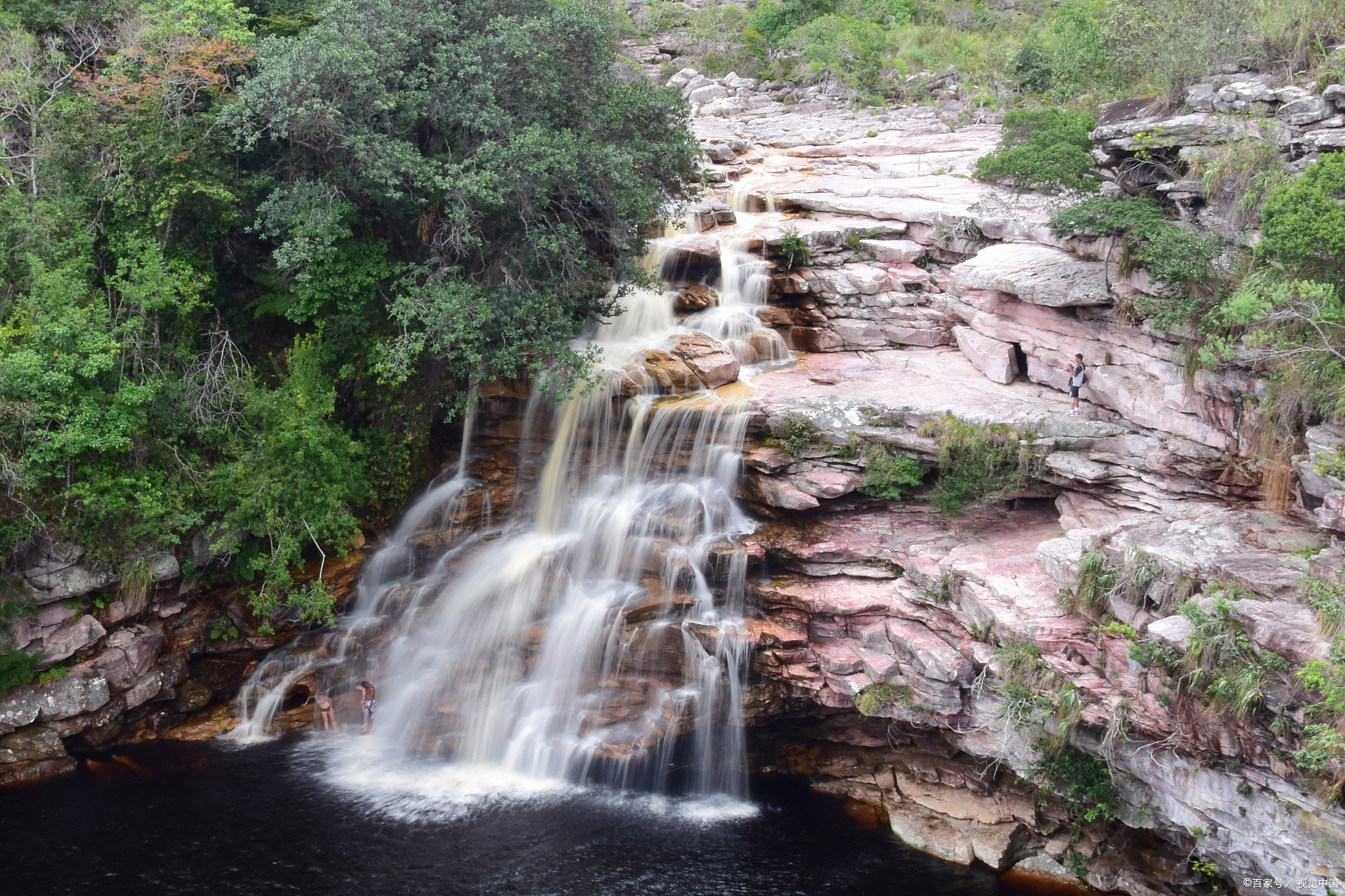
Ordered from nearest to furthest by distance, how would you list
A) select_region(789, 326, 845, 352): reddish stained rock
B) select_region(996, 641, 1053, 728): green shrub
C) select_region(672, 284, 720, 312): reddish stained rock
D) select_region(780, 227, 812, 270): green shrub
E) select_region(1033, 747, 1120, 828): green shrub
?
select_region(1033, 747, 1120, 828): green shrub → select_region(996, 641, 1053, 728): green shrub → select_region(789, 326, 845, 352): reddish stained rock → select_region(672, 284, 720, 312): reddish stained rock → select_region(780, 227, 812, 270): green shrub

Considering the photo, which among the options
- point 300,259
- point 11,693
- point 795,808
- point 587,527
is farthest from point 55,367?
point 795,808

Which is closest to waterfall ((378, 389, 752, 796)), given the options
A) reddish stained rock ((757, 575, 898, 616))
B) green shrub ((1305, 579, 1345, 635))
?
reddish stained rock ((757, 575, 898, 616))

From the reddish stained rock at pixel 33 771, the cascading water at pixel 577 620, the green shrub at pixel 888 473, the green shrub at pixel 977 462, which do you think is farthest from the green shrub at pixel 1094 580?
the reddish stained rock at pixel 33 771

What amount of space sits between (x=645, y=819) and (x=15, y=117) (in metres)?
19.0

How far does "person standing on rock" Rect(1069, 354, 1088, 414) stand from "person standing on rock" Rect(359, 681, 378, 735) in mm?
14516

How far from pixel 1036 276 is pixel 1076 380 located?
247cm

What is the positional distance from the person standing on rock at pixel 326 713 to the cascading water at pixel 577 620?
347 mm

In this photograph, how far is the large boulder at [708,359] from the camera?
20734 mm

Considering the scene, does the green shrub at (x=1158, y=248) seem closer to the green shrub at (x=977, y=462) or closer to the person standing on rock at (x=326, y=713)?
the green shrub at (x=977, y=462)

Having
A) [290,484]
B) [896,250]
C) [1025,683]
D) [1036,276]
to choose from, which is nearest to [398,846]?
[290,484]

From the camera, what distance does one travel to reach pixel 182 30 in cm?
1852

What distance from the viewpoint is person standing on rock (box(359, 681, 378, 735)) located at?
18141 mm

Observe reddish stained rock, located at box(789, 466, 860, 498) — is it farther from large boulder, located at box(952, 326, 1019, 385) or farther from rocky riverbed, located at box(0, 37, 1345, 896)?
large boulder, located at box(952, 326, 1019, 385)

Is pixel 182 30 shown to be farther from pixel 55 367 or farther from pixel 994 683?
pixel 994 683
